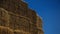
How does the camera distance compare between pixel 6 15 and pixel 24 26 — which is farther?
pixel 24 26

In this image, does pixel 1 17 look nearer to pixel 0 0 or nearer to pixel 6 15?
pixel 6 15

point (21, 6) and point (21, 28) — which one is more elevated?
point (21, 6)

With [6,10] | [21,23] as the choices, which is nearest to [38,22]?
[21,23]

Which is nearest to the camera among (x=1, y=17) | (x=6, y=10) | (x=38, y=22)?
(x=1, y=17)

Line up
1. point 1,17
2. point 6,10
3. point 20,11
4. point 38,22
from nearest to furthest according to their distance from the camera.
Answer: point 1,17 → point 6,10 → point 20,11 → point 38,22

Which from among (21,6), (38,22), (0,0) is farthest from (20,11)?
(38,22)

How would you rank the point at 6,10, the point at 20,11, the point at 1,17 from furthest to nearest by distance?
the point at 20,11
the point at 6,10
the point at 1,17

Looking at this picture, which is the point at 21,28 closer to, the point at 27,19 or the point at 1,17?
the point at 27,19

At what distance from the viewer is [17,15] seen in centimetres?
1717

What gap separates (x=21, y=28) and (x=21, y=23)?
1.42 feet

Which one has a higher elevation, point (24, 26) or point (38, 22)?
point (38, 22)

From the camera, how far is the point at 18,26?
17.1 meters

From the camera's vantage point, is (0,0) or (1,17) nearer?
(1,17)

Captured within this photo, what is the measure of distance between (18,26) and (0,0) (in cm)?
257
